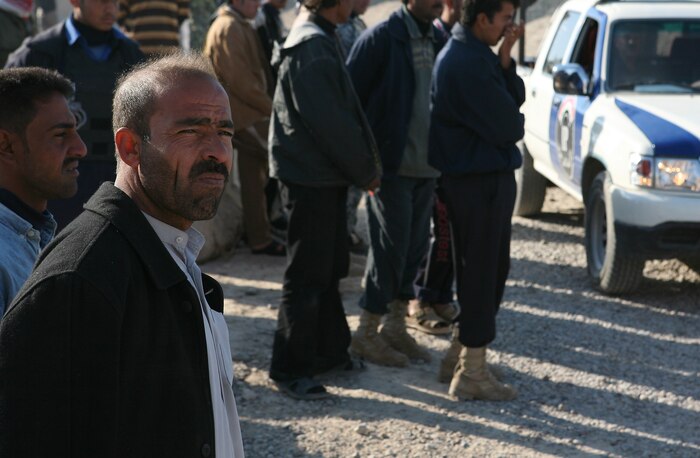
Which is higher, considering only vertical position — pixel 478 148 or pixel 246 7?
pixel 246 7

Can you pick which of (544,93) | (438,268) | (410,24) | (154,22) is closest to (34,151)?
(410,24)

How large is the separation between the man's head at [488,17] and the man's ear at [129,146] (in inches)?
126

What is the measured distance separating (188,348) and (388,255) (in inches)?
146

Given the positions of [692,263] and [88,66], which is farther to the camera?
[692,263]

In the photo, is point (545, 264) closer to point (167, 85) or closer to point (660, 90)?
point (660, 90)

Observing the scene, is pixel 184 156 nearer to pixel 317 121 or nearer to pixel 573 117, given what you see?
pixel 317 121

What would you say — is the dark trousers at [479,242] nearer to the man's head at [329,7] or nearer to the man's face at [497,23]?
the man's face at [497,23]

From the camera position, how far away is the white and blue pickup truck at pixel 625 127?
6.44 metres

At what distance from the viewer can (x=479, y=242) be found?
506 centimetres

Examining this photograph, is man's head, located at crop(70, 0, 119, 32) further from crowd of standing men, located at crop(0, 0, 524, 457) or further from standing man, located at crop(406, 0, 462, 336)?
standing man, located at crop(406, 0, 462, 336)

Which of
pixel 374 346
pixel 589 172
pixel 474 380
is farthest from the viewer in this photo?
pixel 589 172

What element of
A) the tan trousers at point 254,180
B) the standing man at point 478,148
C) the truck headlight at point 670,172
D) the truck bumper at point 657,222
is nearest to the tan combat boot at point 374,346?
the standing man at point 478,148

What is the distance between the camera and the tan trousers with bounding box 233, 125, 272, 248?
25.7ft

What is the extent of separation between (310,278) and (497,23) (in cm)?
150
